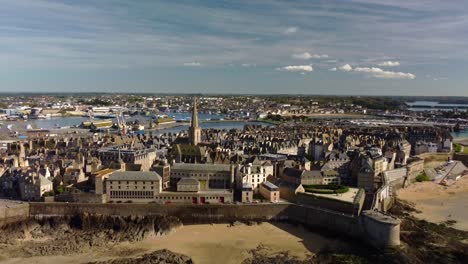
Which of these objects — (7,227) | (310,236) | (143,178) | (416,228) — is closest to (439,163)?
(416,228)

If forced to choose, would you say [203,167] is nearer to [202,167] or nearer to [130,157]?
[202,167]

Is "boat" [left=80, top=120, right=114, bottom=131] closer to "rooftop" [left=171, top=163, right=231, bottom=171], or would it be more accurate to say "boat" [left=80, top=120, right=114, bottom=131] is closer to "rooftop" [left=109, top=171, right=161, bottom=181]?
"rooftop" [left=171, top=163, right=231, bottom=171]

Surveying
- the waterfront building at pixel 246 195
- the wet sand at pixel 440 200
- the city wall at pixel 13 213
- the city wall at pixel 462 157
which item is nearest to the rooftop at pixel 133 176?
the city wall at pixel 13 213

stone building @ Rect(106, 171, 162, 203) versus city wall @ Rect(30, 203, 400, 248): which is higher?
stone building @ Rect(106, 171, 162, 203)

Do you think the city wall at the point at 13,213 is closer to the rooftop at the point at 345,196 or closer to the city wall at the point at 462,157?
the rooftop at the point at 345,196

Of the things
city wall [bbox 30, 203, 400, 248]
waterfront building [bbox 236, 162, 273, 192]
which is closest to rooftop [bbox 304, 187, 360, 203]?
city wall [bbox 30, 203, 400, 248]

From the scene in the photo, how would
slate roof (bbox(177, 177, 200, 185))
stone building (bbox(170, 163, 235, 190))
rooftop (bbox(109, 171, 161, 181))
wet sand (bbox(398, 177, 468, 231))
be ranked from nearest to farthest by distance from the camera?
wet sand (bbox(398, 177, 468, 231))
rooftop (bbox(109, 171, 161, 181))
slate roof (bbox(177, 177, 200, 185))
stone building (bbox(170, 163, 235, 190))

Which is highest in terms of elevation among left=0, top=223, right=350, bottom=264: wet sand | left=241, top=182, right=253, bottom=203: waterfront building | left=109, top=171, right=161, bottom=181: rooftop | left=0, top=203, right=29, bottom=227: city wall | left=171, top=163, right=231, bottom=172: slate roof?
left=171, top=163, right=231, bottom=172: slate roof

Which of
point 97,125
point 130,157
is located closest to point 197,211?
point 130,157

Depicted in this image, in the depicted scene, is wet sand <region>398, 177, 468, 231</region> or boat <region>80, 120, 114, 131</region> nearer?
wet sand <region>398, 177, 468, 231</region>
